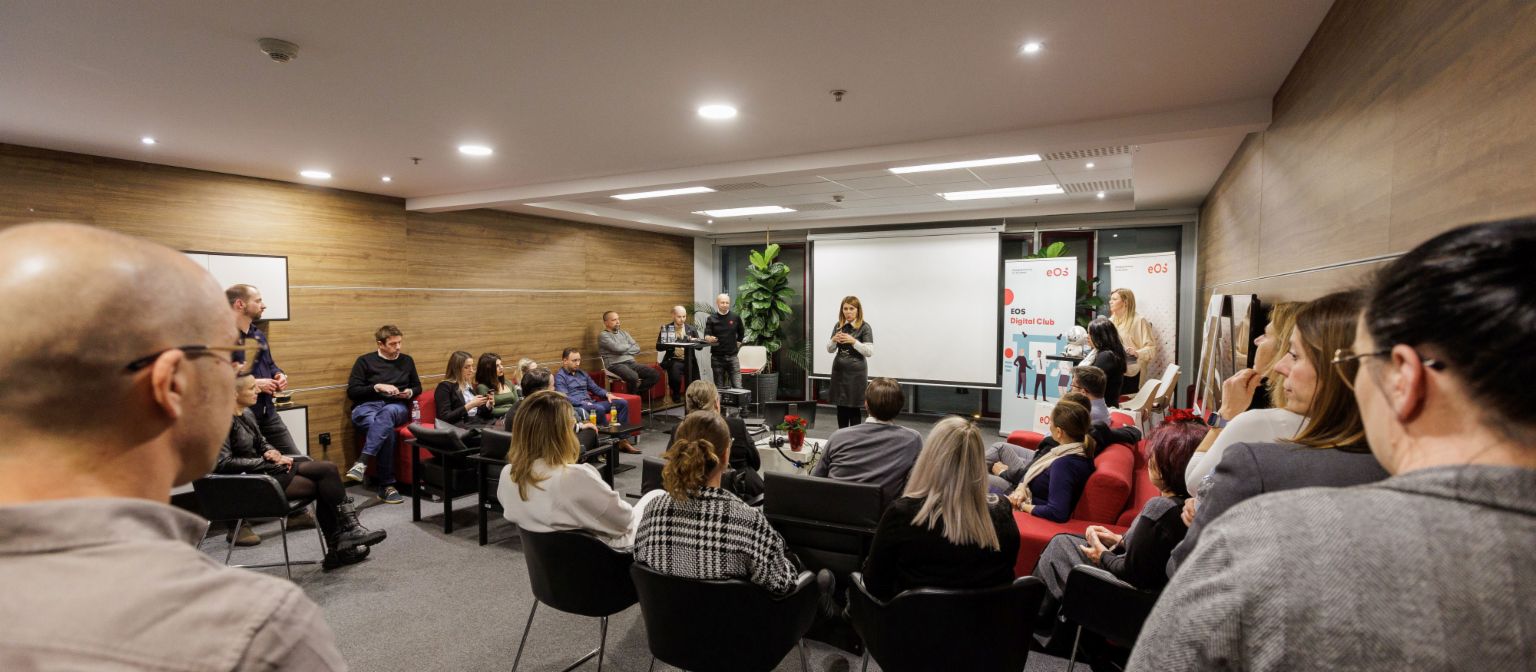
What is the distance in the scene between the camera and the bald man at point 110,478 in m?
0.52

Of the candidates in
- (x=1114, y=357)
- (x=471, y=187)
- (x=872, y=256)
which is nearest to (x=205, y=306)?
(x=1114, y=357)

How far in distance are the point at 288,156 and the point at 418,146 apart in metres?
1.02

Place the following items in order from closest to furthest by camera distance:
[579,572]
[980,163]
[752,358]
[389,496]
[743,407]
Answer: [579,572], [980,163], [389,496], [743,407], [752,358]

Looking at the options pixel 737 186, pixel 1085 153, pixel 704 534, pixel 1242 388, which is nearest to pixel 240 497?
pixel 704 534

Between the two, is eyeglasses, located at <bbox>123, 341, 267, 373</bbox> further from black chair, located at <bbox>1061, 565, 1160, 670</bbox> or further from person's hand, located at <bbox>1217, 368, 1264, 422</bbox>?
person's hand, located at <bbox>1217, 368, 1264, 422</bbox>

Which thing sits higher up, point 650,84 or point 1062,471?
point 650,84

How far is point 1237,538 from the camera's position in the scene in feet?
2.02

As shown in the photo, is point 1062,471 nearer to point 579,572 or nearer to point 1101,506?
point 1101,506

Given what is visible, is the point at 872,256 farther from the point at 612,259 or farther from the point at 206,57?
the point at 206,57

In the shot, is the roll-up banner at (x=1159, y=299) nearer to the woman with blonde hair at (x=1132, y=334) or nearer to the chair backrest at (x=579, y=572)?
the woman with blonde hair at (x=1132, y=334)

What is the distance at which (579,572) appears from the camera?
7.37 ft

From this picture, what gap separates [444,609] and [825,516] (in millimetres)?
1934

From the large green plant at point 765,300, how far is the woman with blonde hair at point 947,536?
6588mm

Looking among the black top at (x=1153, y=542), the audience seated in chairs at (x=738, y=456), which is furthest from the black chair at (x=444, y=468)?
the black top at (x=1153, y=542)
